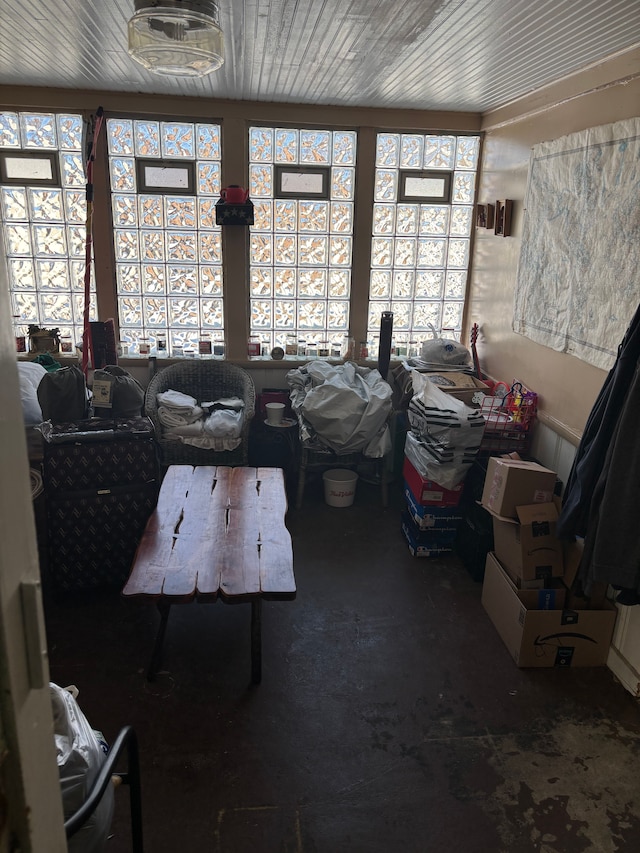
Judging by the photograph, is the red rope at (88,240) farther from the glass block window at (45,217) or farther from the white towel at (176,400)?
the white towel at (176,400)

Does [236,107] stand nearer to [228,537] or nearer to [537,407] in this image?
[537,407]

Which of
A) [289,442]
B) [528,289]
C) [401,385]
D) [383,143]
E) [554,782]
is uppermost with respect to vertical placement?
[383,143]

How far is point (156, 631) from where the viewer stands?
10.8 ft

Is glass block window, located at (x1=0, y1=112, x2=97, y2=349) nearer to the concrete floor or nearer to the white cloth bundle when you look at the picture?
the white cloth bundle

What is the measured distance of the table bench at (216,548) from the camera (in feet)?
8.86

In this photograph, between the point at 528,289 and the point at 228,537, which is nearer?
the point at 228,537

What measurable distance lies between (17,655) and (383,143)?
17.4 ft

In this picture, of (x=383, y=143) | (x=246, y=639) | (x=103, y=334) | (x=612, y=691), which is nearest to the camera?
(x=612, y=691)

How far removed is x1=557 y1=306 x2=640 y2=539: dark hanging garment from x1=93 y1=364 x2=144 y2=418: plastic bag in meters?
2.45

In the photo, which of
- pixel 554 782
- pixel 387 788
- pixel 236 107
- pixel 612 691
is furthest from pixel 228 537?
pixel 236 107

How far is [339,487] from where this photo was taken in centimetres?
483

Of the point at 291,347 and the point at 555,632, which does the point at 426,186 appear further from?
the point at 555,632

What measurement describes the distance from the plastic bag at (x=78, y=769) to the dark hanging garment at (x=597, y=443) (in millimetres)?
2285

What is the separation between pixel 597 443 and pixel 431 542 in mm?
1511
